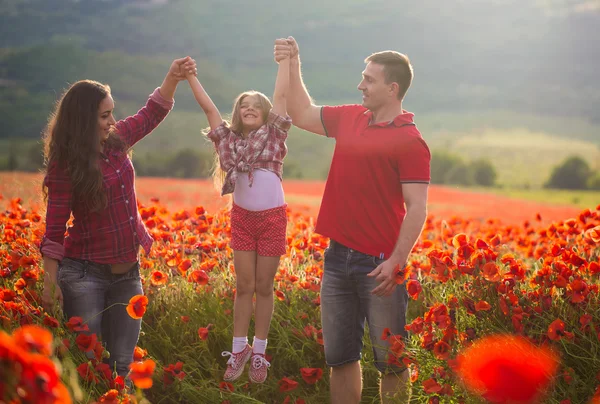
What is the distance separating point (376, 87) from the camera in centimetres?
337

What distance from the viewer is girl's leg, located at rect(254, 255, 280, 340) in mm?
3578

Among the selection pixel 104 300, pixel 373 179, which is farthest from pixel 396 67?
pixel 104 300

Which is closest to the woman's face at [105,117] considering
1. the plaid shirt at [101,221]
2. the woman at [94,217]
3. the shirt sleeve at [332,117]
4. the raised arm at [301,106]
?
the woman at [94,217]

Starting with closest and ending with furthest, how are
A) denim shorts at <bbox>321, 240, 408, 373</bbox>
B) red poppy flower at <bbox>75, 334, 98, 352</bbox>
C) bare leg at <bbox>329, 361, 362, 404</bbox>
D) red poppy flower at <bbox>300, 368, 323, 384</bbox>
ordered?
red poppy flower at <bbox>75, 334, 98, 352</bbox> < denim shorts at <bbox>321, 240, 408, 373</bbox> < bare leg at <bbox>329, 361, 362, 404</bbox> < red poppy flower at <bbox>300, 368, 323, 384</bbox>

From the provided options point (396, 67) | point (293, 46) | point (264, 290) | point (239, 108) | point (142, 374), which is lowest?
point (264, 290)

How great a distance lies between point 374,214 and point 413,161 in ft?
1.26

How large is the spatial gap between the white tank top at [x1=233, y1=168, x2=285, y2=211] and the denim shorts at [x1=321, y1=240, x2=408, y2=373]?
460mm

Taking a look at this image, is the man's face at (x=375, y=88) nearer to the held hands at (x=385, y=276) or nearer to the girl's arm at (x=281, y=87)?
the girl's arm at (x=281, y=87)

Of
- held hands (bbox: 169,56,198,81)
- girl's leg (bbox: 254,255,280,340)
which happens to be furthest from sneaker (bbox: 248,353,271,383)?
held hands (bbox: 169,56,198,81)

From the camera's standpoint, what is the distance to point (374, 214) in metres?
3.40

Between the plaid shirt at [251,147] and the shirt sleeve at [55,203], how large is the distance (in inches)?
35.3

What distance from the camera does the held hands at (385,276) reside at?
3238 mm

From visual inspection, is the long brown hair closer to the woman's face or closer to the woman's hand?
the woman's face

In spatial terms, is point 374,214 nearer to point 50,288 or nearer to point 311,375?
point 311,375
